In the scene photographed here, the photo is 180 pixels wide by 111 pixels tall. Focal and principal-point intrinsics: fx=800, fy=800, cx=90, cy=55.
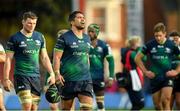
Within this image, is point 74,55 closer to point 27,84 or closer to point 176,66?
point 27,84

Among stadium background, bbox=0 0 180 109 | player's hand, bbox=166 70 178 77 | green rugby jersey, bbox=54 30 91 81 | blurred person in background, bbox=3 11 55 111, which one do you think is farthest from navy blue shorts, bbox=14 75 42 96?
stadium background, bbox=0 0 180 109

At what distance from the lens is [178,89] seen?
1941 cm

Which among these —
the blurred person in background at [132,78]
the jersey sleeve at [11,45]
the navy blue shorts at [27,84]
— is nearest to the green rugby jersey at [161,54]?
the blurred person in background at [132,78]

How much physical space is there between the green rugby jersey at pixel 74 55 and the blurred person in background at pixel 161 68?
2.57 meters

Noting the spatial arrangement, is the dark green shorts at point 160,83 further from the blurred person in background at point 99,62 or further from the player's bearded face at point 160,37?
the blurred person in background at point 99,62

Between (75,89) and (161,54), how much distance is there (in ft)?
9.94

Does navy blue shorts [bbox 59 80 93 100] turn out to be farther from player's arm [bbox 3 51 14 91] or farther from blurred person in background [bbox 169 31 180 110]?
blurred person in background [bbox 169 31 180 110]

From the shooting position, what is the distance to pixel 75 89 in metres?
16.0

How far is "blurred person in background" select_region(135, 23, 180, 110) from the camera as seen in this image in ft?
59.8

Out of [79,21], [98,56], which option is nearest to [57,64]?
[79,21]

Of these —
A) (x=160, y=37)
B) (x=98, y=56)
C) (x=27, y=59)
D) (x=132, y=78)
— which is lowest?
(x=132, y=78)

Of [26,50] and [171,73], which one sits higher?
[26,50]

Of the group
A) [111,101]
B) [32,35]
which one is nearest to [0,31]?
[111,101]

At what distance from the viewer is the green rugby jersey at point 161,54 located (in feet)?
59.9
